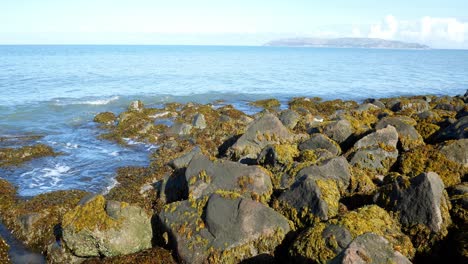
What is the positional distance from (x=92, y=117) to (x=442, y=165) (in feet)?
87.7

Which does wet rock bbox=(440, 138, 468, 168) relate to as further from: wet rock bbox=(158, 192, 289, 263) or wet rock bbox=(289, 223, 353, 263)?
wet rock bbox=(158, 192, 289, 263)

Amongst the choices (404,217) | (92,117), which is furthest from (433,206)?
(92,117)

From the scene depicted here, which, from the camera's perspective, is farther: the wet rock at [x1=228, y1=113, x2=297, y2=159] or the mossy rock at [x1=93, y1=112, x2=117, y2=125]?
the mossy rock at [x1=93, y1=112, x2=117, y2=125]

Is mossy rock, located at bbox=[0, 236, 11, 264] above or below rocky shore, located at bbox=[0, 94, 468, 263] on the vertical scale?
below

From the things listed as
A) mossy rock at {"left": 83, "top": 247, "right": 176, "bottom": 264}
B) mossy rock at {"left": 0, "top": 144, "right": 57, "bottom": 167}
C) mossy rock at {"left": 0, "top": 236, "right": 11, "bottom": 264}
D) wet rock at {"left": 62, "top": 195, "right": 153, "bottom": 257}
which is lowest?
mossy rock at {"left": 0, "top": 144, "right": 57, "bottom": 167}

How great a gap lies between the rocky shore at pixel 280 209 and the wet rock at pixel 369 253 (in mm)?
21

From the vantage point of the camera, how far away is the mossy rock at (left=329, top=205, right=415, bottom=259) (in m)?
7.48

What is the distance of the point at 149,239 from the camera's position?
31.8ft

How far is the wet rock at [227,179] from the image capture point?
10.3 meters

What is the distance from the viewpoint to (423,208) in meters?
8.18

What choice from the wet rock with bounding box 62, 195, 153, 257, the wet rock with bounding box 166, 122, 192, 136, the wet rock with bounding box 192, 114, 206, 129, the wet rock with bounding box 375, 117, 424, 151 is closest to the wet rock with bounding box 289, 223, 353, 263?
the wet rock with bounding box 62, 195, 153, 257

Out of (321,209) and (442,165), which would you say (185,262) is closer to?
(321,209)

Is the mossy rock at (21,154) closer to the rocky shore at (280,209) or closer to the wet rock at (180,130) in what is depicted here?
the rocky shore at (280,209)

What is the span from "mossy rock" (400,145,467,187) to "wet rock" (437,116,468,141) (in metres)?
2.71
